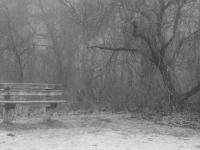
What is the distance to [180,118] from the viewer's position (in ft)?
42.5

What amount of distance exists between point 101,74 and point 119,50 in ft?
6.56

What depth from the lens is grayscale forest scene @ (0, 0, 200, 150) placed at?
976 centimetres

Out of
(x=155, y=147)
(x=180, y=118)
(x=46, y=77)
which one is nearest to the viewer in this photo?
(x=155, y=147)

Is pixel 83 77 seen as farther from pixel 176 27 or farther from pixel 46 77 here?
pixel 176 27

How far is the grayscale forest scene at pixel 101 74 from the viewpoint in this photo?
9758 mm

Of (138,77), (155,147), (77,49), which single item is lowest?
(155,147)

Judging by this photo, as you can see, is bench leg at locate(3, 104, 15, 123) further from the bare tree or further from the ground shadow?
the bare tree

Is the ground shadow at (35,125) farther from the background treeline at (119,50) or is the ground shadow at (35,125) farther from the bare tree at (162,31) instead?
the bare tree at (162,31)

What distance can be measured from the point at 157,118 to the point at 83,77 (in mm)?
4849

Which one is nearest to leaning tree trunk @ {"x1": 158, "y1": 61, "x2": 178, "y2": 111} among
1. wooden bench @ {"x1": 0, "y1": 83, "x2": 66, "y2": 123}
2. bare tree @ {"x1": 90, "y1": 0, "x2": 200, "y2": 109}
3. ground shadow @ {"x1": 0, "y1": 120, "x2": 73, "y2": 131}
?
bare tree @ {"x1": 90, "y1": 0, "x2": 200, "y2": 109}

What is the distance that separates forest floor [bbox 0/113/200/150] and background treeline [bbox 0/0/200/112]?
217cm

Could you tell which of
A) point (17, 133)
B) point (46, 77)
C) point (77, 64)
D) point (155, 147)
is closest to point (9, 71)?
point (46, 77)

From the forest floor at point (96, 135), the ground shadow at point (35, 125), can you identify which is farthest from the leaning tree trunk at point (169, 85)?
the ground shadow at point (35, 125)

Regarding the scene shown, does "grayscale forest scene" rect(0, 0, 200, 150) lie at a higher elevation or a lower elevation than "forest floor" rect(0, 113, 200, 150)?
higher
